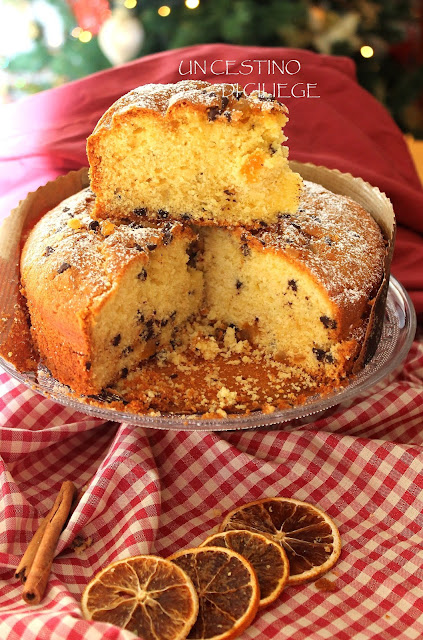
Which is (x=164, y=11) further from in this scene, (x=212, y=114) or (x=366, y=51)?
(x=212, y=114)

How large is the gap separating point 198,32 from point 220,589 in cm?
412

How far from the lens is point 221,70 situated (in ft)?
12.8

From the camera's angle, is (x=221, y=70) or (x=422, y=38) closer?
(x=221, y=70)

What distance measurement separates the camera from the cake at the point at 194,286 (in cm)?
231

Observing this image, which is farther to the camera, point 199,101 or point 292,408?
point 199,101

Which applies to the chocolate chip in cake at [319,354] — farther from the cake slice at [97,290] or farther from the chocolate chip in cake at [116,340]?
the chocolate chip in cake at [116,340]

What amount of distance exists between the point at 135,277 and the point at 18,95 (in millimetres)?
5133

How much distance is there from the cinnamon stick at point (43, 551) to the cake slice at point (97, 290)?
0.40m

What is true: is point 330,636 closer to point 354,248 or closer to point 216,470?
point 216,470

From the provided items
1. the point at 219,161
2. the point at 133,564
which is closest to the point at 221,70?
the point at 219,161

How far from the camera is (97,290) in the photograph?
88.4 inches

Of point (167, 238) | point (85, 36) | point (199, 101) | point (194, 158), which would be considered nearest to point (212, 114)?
point (199, 101)

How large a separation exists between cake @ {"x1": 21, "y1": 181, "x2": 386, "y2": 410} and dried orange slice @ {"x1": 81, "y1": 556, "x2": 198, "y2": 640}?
0.65m

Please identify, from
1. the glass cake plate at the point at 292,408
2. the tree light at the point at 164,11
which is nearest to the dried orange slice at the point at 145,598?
the glass cake plate at the point at 292,408
